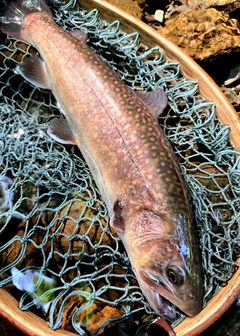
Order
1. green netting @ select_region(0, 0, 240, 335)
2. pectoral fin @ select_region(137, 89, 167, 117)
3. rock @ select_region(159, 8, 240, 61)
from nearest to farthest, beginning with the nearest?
green netting @ select_region(0, 0, 240, 335) → pectoral fin @ select_region(137, 89, 167, 117) → rock @ select_region(159, 8, 240, 61)

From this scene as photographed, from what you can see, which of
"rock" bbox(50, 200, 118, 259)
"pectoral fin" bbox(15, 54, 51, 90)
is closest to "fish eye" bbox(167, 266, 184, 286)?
"rock" bbox(50, 200, 118, 259)

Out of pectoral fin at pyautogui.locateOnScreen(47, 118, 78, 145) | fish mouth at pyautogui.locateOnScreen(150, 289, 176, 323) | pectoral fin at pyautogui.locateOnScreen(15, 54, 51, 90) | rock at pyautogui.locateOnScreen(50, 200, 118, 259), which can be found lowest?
rock at pyautogui.locateOnScreen(50, 200, 118, 259)

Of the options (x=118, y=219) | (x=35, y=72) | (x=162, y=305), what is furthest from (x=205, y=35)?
(x=162, y=305)

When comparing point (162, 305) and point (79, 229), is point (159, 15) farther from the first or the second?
point (162, 305)

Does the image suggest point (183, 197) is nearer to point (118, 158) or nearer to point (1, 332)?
point (118, 158)

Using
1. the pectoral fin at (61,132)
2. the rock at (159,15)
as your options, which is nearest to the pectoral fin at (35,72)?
the pectoral fin at (61,132)

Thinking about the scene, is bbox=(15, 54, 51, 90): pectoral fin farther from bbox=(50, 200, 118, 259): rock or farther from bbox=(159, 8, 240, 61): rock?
bbox=(159, 8, 240, 61): rock

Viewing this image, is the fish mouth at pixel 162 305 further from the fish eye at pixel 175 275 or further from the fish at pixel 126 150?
the fish eye at pixel 175 275

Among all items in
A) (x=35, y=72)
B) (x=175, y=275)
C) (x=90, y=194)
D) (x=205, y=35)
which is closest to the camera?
(x=175, y=275)
